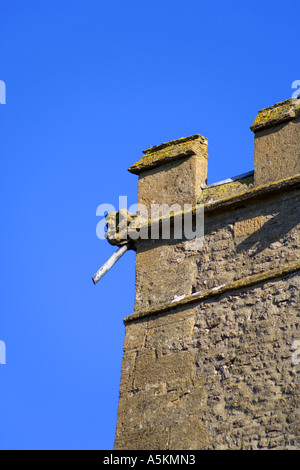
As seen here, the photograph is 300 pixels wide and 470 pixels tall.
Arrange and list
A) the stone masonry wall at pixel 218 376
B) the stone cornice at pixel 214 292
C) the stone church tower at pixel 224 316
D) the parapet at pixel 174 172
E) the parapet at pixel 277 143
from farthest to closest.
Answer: the parapet at pixel 174 172, the parapet at pixel 277 143, the stone cornice at pixel 214 292, the stone church tower at pixel 224 316, the stone masonry wall at pixel 218 376

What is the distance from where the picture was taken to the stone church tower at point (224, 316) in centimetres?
915

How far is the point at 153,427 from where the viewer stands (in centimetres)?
960

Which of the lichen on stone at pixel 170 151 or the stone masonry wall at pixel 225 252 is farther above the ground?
the lichen on stone at pixel 170 151

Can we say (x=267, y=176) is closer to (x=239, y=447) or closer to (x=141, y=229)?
(x=141, y=229)

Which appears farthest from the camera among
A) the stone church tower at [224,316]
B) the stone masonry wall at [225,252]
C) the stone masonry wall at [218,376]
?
the stone masonry wall at [225,252]

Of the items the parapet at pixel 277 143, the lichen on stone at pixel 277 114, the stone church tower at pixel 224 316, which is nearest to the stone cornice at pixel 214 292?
the stone church tower at pixel 224 316

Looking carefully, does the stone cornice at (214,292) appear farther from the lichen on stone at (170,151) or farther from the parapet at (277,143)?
the lichen on stone at (170,151)

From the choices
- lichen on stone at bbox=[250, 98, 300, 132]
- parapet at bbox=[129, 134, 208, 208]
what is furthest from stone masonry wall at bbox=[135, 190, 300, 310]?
lichen on stone at bbox=[250, 98, 300, 132]

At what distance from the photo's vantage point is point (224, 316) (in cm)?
970

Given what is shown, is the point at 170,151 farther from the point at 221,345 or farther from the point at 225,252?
the point at 221,345

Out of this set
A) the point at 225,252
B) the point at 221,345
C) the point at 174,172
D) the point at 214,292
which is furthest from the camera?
the point at 174,172

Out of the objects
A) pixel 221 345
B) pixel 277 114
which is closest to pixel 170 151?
pixel 277 114

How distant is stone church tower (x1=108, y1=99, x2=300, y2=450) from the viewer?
915 cm
